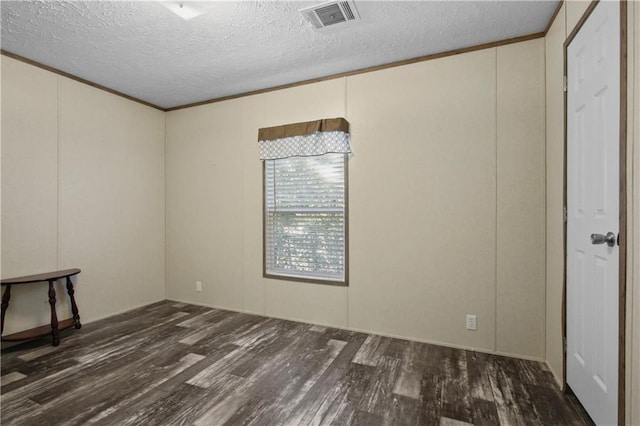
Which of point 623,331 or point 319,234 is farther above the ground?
point 319,234

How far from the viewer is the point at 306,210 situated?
3.36 m

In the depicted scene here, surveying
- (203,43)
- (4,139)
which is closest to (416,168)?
(203,43)

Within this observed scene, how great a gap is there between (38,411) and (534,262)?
365cm

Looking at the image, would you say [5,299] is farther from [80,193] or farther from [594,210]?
[594,210]

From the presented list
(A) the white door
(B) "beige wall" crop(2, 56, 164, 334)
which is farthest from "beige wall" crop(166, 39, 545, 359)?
(B) "beige wall" crop(2, 56, 164, 334)

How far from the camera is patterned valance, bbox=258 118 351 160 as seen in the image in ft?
10.0

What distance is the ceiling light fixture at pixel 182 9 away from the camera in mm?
2059

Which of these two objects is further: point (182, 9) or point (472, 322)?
point (472, 322)

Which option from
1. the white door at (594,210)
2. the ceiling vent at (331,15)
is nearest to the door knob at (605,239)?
the white door at (594,210)

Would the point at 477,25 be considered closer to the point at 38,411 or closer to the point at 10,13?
the point at 10,13

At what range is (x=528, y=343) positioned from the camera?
246cm

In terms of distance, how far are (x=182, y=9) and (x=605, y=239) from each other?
9.66 feet

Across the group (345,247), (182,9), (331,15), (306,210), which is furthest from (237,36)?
(345,247)

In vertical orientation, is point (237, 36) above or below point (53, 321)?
A: above
